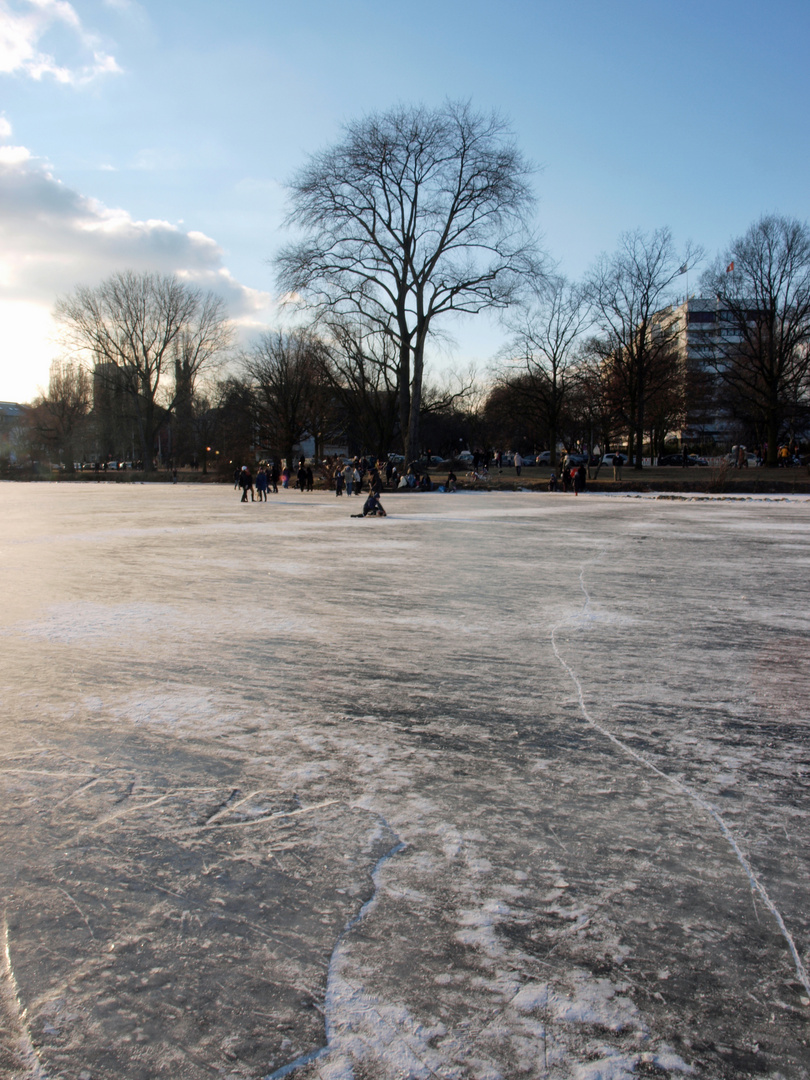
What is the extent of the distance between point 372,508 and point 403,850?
16441mm

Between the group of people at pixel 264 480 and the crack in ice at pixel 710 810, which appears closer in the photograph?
the crack in ice at pixel 710 810

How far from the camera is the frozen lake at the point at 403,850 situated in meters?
1.59

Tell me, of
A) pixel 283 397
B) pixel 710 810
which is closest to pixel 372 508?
pixel 710 810

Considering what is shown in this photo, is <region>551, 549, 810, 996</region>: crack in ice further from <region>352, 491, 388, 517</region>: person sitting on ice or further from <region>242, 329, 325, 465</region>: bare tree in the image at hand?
<region>242, 329, 325, 465</region>: bare tree

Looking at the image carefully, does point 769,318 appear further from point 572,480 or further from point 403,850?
point 403,850

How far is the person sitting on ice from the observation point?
18211 millimetres

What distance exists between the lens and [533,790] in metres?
2.76

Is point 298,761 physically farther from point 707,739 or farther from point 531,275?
point 531,275

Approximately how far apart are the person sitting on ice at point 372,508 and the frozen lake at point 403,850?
12601 millimetres

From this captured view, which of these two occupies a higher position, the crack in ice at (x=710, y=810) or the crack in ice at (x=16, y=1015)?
the crack in ice at (x=710, y=810)

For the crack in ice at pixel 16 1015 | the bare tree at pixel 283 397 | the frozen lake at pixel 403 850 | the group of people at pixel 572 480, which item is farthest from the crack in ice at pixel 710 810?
the bare tree at pixel 283 397

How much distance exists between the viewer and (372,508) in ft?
61.1

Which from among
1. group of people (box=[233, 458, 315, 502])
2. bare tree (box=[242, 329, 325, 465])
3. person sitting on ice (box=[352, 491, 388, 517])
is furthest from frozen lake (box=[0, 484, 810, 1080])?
bare tree (box=[242, 329, 325, 465])

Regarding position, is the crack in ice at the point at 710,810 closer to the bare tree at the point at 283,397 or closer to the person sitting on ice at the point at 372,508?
the person sitting on ice at the point at 372,508
